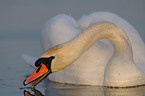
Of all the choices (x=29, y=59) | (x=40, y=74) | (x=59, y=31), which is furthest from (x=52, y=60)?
(x=29, y=59)

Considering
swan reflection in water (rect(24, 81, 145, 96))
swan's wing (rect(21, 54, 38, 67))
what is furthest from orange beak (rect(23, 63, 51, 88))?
swan's wing (rect(21, 54, 38, 67))

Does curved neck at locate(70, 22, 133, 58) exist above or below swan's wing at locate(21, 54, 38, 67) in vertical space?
below

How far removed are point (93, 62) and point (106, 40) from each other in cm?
81

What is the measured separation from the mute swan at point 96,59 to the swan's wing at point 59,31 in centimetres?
2

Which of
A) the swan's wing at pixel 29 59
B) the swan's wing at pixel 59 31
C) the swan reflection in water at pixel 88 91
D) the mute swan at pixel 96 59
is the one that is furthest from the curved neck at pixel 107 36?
the swan's wing at pixel 29 59

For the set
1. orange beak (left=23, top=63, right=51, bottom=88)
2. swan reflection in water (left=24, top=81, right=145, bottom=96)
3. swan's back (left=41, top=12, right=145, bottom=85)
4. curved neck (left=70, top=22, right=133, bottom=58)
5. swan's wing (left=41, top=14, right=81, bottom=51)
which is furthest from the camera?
swan's wing (left=41, top=14, right=81, bottom=51)

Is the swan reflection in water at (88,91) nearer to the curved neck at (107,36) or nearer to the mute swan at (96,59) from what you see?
the mute swan at (96,59)

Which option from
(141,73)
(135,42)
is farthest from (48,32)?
(141,73)

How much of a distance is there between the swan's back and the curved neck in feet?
1.19

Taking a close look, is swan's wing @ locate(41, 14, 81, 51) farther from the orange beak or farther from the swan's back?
the orange beak

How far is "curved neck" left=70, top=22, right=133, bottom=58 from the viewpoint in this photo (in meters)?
7.13

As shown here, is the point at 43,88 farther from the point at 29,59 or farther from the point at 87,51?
the point at 29,59

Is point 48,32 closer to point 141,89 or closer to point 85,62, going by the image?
point 85,62

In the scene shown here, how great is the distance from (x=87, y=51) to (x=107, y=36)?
19.9 inches
